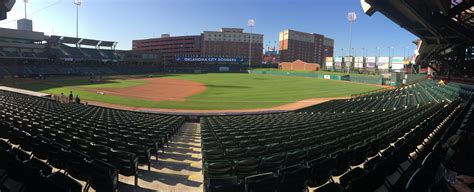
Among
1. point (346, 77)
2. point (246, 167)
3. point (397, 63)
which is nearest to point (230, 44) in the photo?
point (397, 63)

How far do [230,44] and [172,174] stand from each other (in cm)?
17110

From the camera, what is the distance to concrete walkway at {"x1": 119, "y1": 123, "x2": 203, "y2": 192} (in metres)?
6.81

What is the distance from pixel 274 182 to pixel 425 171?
2351 millimetres

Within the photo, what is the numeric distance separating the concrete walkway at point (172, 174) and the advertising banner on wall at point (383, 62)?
13240cm

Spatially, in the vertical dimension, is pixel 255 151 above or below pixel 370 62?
below

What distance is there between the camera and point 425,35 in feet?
79.0

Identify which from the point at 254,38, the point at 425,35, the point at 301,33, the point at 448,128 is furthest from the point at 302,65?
the point at 448,128

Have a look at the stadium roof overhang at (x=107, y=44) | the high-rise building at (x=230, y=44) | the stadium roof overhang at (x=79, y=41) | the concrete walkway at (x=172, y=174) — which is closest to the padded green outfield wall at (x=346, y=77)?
the stadium roof overhang at (x=107, y=44)

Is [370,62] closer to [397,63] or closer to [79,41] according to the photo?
[397,63]

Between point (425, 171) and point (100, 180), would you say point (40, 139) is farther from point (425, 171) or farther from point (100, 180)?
point (425, 171)

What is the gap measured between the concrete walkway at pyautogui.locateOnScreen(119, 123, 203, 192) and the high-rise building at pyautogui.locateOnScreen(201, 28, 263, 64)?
163146 mm

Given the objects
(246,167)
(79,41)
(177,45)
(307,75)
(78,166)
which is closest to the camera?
(78,166)

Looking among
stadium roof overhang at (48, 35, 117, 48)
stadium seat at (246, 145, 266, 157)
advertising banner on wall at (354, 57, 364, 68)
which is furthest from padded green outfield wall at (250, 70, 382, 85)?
stadium seat at (246, 145, 266, 157)

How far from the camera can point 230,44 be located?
17575cm
